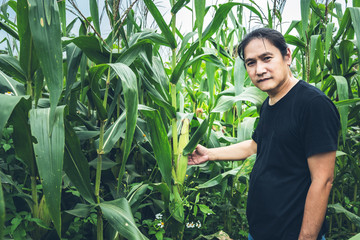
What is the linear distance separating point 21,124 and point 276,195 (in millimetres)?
898

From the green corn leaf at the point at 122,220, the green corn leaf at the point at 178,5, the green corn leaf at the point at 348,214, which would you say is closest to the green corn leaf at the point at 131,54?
the green corn leaf at the point at 178,5

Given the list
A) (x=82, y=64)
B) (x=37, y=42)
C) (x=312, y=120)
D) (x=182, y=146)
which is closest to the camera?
(x=37, y=42)

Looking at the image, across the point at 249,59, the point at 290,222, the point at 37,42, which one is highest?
the point at 37,42

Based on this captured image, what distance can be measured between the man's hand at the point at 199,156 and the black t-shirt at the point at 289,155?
0.31 m

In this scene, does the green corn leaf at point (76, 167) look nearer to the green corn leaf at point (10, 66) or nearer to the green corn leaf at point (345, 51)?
the green corn leaf at point (10, 66)

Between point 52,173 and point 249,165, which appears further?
point 249,165

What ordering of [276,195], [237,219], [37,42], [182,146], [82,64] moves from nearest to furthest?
[37,42]
[276,195]
[82,64]
[182,146]
[237,219]

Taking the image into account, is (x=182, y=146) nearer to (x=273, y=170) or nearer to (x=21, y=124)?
(x=273, y=170)

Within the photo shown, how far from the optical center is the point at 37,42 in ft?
2.29

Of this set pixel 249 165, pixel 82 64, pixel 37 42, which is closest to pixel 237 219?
pixel 249 165

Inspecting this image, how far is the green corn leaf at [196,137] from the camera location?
129 centimetres

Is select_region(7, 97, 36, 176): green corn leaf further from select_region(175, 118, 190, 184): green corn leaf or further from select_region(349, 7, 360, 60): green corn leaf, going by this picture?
select_region(349, 7, 360, 60): green corn leaf

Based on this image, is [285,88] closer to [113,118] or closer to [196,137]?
[196,137]

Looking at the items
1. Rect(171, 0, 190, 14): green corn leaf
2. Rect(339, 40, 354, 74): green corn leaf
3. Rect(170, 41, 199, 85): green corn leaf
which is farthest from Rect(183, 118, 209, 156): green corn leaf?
Rect(339, 40, 354, 74): green corn leaf
